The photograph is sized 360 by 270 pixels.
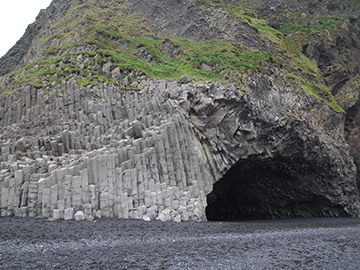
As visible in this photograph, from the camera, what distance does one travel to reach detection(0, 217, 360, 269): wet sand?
748 cm

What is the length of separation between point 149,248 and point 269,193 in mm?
19235

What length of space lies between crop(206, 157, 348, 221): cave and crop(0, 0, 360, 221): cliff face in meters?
0.11

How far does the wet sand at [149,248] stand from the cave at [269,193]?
11329 mm

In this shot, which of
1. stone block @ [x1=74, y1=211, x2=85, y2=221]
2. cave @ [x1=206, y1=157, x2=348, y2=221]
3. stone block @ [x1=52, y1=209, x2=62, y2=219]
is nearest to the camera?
stone block @ [x1=52, y1=209, x2=62, y2=219]

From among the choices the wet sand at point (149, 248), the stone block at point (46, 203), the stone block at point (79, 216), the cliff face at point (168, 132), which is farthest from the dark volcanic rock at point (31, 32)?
the wet sand at point (149, 248)

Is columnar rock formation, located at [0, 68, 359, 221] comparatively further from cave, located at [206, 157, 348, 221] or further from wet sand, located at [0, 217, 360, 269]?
wet sand, located at [0, 217, 360, 269]

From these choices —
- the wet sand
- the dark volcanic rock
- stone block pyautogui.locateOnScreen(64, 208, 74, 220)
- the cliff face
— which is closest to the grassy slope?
the cliff face

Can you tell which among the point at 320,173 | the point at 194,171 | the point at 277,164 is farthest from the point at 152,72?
the point at 320,173

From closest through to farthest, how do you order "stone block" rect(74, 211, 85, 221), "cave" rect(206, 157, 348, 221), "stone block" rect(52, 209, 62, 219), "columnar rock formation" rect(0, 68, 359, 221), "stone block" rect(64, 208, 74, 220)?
"stone block" rect(52, 209, 62, 219)
"stone block" rect(64, 208, 74, 220)
"stone block" rect(74, 211, 85, 221)
"columnar rock formation" rect(0, 68, 359, 221)
"cave" rect(206, 157, 348, 221)

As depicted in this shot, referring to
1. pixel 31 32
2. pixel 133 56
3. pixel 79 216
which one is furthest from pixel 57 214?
pixel 31 32

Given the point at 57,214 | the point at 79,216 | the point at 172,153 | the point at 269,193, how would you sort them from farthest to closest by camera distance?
the point at 269,193 < the point at 172,153 < the point at 79,216 < the point at 57,214

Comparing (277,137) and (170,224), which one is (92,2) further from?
(170,224)

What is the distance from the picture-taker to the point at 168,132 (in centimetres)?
1642

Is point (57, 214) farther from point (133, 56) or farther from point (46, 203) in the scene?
point (133, 56)
